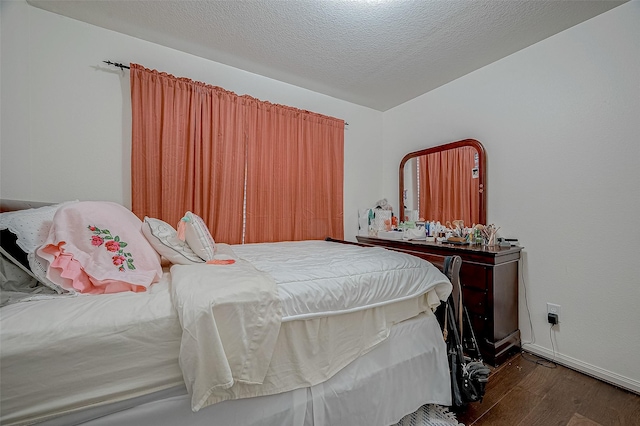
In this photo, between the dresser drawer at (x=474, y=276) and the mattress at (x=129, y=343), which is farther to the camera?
the dresser drawer at (x=474, y=276)

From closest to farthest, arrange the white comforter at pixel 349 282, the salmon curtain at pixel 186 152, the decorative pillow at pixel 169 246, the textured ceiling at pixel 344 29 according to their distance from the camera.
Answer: the white comforter at pixel 349 282, the decorative pillow at pixel 169 246, the textured ceiling at pixel 344 29, the salmon curtain at pixel 186 152

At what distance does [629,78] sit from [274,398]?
2796 millimetres

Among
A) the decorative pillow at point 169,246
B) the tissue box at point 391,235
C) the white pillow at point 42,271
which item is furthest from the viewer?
the tissue box at point 391,235

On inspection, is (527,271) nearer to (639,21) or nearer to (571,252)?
(571,252)

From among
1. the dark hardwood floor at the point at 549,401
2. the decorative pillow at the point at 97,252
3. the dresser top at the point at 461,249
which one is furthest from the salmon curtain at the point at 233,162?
the dark hardwood floor at the point at 549,401

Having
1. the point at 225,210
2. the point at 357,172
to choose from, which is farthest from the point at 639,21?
the point at 225,210

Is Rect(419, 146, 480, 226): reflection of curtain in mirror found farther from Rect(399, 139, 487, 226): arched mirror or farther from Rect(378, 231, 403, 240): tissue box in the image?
Rect(378, 231, 403, 240): tissue box

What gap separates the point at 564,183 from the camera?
6.64ft

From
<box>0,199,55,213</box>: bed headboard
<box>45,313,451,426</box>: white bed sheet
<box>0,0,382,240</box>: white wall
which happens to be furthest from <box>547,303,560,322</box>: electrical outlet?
<box>0,199,55,213</box>: bed headboard

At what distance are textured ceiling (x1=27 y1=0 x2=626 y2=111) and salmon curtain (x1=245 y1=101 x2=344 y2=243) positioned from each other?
520mm

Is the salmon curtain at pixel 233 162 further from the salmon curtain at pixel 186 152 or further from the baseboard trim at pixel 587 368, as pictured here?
the baseboard trim at pixel 587 368

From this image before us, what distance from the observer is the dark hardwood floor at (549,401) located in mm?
1420

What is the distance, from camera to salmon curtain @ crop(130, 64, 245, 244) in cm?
212

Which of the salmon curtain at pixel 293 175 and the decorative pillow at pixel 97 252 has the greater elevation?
the salmon curtain at pixel 293 175
